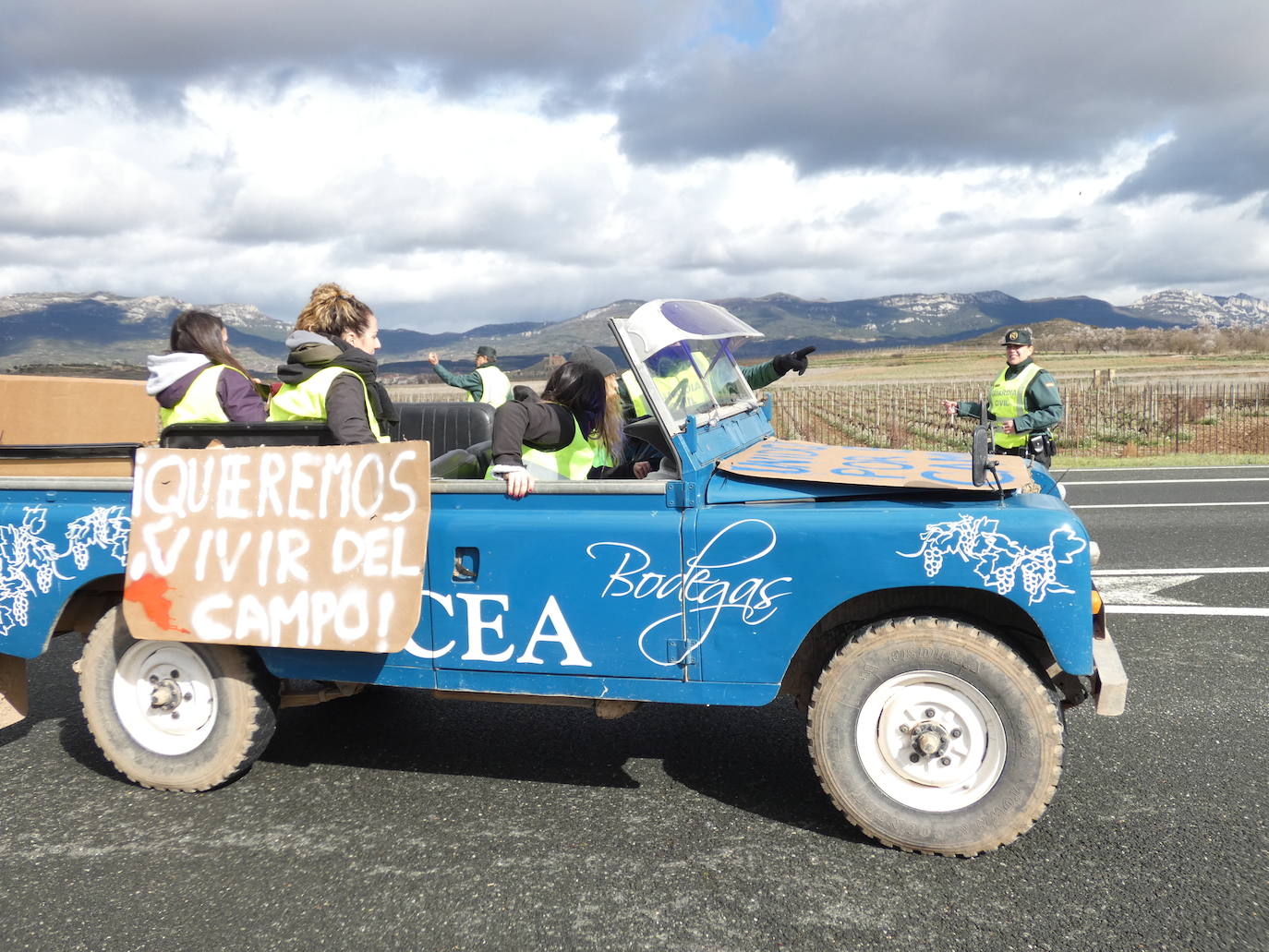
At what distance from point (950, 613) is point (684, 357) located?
1.40 metres

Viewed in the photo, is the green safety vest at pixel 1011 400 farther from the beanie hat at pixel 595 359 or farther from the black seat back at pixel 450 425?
the beanie hat at pixel 595 359

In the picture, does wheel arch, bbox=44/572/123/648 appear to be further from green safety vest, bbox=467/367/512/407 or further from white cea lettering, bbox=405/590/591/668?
green safety vest, bbox=467/367/512/407

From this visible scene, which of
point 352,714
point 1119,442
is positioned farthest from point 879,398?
point 352,714

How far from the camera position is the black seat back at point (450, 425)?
557 centimetres

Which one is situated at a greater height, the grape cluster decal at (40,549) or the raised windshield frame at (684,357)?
the raised windshield frame at (684,357)

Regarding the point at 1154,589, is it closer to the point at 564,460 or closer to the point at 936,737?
the point at 936,737

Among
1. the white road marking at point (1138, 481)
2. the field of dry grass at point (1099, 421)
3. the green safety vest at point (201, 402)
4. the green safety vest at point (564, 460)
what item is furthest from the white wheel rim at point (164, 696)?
the field of dry grass at point (1099, 421)

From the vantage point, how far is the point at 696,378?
3.93 m

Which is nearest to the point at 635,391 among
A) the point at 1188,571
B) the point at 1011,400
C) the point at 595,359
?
the point at 595,359

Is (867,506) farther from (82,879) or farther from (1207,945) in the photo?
(82,879)

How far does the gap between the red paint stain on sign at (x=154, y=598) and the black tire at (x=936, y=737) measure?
95.4 inches

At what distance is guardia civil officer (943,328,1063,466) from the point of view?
7.23m

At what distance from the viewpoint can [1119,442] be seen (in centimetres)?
2255

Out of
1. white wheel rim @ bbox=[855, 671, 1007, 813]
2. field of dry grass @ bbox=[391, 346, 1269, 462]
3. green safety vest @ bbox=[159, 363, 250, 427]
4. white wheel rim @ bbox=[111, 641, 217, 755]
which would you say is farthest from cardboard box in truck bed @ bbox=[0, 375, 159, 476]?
field of dry grass @ bbox=[391, 346, 1269, 462]
